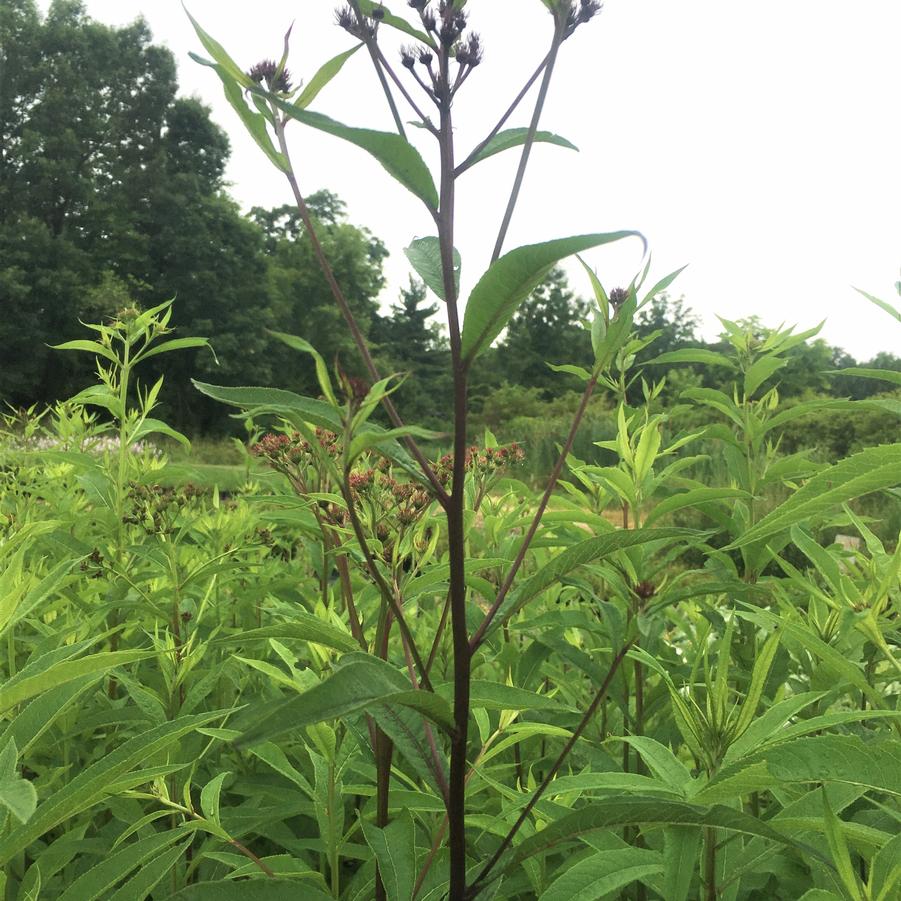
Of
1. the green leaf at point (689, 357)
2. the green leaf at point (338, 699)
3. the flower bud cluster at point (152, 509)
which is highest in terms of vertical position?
the green leaf at point (689, 357)

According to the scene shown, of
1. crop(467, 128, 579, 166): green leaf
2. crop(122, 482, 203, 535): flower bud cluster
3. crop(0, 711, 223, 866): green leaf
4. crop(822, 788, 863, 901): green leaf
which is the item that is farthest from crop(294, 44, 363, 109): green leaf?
crop(122, 482, 203, 535): flower bud cluster

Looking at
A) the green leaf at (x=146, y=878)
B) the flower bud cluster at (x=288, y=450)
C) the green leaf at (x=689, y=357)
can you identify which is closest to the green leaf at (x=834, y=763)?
the green leaf at (x=146, y=878)

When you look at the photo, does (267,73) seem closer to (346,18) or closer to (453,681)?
(346,18)

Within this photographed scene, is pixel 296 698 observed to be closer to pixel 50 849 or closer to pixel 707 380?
pixel 50 849

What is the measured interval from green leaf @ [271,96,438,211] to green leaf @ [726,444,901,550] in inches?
19.1

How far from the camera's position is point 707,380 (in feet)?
104

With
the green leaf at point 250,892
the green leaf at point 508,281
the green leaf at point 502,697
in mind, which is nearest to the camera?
the green leaf at point 508,281

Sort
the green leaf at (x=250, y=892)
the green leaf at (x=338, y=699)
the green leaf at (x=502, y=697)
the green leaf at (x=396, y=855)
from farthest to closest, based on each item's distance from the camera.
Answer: the green leaf at (x=502, y=697)
the green leaf at (x=396, y=855)
the green leaf at (x=250, y=892)
the green leaf at (x=338, y=699)

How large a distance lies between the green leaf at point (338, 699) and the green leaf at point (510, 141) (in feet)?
1.86

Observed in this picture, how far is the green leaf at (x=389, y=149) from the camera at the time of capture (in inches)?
25.8

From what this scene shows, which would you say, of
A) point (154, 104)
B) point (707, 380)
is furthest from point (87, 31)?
point (707, 380)

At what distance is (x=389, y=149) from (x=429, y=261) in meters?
0.28

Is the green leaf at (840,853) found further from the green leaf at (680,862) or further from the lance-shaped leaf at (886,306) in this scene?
the lance-shaped leaf at (886,306)

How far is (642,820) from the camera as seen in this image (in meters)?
0.74
